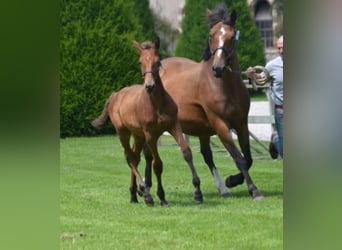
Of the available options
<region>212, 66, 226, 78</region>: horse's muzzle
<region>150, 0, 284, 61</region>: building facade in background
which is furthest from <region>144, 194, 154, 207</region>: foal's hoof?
<region>150, 0, 284, 61</region>: building facade in background

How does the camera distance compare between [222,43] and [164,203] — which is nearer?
[164,203]

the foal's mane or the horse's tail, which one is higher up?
the foal's mane

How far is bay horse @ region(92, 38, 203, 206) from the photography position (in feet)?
23.6

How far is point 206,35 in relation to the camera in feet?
92.8

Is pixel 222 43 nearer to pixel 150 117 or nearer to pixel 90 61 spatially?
pixel 150 117

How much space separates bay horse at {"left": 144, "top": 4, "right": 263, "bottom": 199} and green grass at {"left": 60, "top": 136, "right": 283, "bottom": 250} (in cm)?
50

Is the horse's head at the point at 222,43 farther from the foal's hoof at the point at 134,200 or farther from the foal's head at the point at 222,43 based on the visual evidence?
the foal's hoof at the point at 134,200

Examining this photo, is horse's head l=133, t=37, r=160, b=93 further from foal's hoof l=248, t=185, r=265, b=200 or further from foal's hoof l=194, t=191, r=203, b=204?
foal's hoof l=248, t=185, r=265, b=200

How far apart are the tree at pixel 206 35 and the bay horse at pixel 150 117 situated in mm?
20742

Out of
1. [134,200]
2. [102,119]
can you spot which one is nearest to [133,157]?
[134,200]

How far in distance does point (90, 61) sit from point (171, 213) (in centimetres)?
1102
